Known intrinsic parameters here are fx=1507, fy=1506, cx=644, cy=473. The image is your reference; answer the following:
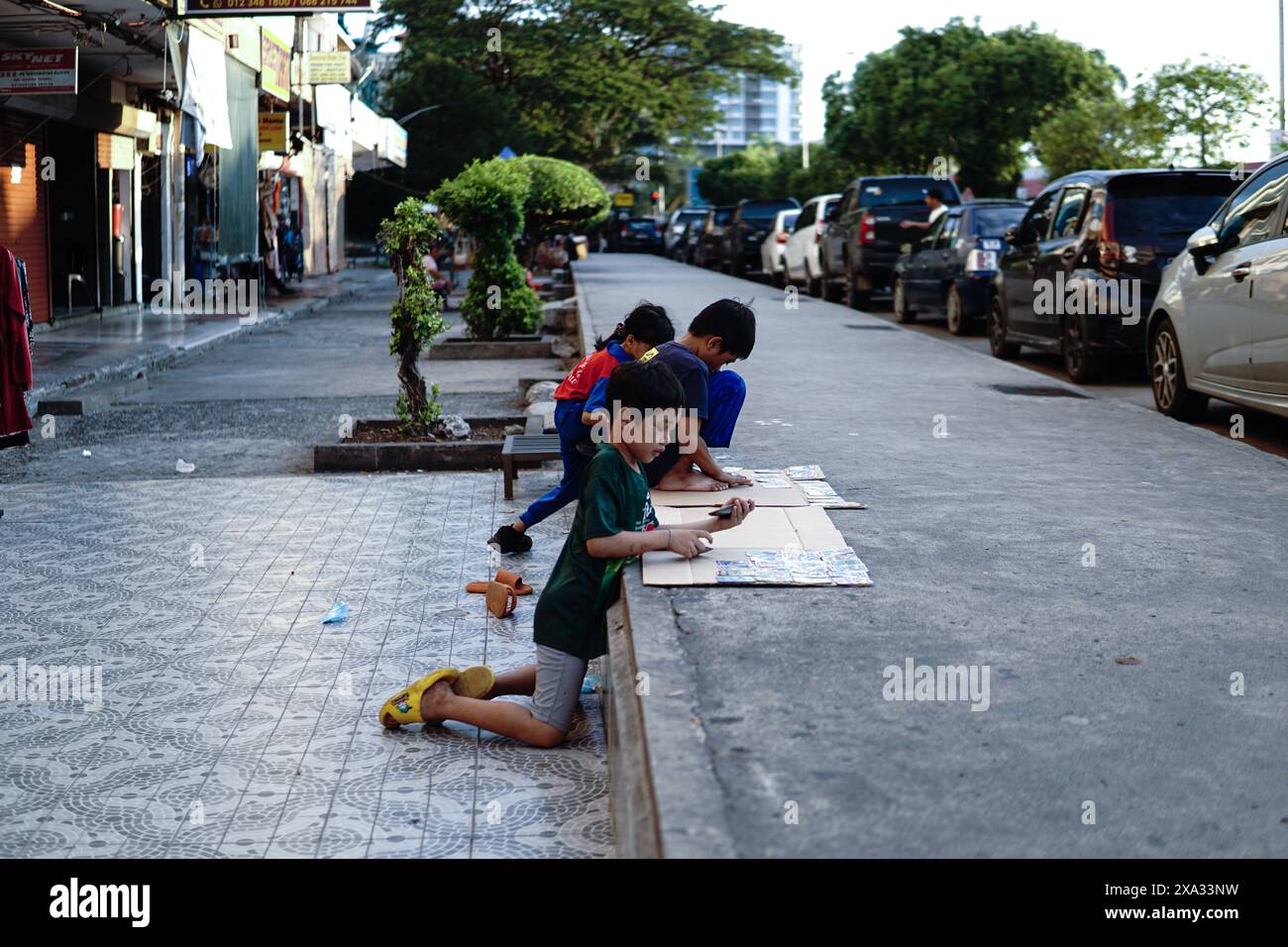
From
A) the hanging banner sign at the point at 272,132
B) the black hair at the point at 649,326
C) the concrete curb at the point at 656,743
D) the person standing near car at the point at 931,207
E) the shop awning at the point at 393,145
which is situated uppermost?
the shop awning at the point at 393,145

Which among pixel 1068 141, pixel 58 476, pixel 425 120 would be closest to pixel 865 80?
pixel 1068 141

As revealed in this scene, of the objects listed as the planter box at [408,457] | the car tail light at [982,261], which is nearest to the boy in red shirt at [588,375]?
the planter box at [408,457]

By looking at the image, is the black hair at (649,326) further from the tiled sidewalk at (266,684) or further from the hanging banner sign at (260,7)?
the hanging banner sign at (260,7)

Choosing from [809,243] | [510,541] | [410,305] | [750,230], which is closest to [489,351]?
[410,305]

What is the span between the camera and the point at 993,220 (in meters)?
17.5

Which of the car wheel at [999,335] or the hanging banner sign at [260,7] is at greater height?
the hanging banner sign at [260,7]

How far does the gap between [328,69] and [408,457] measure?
18499 mm

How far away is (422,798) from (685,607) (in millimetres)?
1004

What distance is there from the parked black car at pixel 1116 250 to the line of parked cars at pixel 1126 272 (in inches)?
0.4

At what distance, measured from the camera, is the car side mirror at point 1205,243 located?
929 centimetres

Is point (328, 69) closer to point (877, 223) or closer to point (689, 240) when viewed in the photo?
point (877, 223)

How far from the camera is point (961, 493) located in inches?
268

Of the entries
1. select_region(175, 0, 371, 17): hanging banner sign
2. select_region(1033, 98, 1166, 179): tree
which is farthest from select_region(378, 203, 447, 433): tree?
select_region(1033, 98, 1166, 179): tree

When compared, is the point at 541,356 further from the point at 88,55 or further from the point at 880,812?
the point at 880,812
